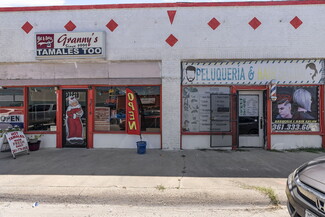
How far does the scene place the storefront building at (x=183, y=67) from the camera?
7734 mm

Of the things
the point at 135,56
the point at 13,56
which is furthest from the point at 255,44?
the point at 13,56

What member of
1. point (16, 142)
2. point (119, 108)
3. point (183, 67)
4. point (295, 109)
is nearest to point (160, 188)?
point (119, 108)

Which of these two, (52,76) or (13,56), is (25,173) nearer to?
(52,76)

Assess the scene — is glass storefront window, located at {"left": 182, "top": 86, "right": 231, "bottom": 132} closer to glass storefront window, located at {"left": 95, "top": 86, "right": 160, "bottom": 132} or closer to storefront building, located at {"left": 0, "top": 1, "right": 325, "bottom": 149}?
storefront building, located at {"left": 0, "top": 1, "right": 325, "bottom": 149}

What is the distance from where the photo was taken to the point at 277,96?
788 cm

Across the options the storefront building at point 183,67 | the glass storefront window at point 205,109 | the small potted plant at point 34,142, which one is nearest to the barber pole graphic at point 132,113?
the storefront building at point 183,67

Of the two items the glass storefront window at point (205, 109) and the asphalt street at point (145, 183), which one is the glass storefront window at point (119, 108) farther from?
the asphalt street at point (145, 183)

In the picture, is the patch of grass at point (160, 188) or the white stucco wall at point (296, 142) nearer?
the patch of grass at point (160, 188)

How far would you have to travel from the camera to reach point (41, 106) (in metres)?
8.39

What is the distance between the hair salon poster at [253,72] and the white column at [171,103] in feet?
1.19

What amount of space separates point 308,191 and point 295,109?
6093mm

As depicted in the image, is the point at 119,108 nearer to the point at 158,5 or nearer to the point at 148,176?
the point at 148,176

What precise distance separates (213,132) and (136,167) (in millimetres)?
3313

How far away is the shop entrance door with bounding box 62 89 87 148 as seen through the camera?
8.27 meters
